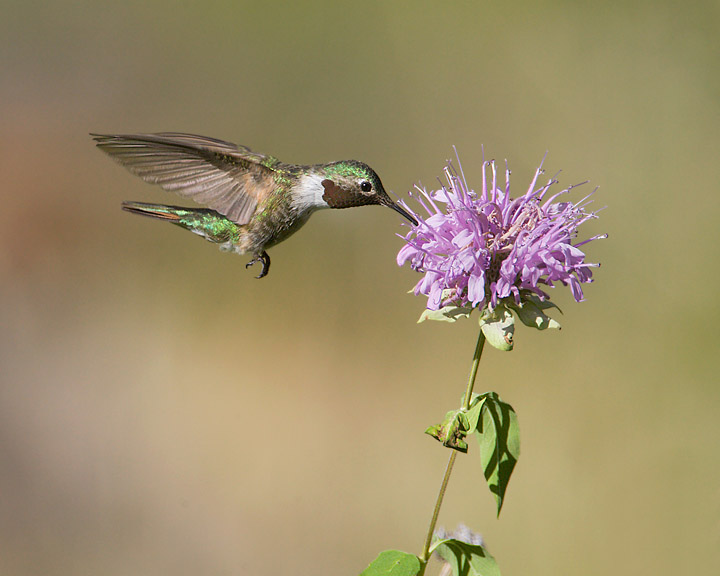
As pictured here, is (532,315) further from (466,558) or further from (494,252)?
(466,558)

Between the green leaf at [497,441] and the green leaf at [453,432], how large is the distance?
7 centimetres

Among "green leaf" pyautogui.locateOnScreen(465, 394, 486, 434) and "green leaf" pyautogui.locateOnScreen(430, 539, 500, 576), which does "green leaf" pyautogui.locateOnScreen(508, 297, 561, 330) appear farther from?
"green leaf" pyautogui.locateOnScreen(430, 539, 500, 576)

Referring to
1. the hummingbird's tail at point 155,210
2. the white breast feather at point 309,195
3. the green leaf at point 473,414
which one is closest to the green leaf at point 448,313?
the green leaf at point 473,414

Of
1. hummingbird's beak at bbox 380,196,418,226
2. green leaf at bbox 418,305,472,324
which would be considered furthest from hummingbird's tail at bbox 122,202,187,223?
green leaf at bbox 418,305,472,324

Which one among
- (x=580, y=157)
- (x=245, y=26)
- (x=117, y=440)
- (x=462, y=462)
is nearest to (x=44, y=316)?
(x=117, y=440)

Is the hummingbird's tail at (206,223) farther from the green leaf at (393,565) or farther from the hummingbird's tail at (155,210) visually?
the green leaf at (393,565)

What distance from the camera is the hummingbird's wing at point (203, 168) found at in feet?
3.40

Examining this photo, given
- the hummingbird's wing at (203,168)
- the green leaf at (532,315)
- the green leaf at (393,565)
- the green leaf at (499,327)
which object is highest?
the hummingbird's wing at (203,168)

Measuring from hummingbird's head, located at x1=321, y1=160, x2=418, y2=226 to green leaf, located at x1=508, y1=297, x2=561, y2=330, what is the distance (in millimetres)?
237

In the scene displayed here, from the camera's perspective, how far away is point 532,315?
2.95 ft

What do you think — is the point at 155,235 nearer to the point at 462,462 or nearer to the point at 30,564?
the point at 30,564

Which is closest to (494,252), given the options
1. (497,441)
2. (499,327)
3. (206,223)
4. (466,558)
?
(499,327)

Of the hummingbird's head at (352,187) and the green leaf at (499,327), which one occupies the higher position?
the hummingbird's head at (352,187)

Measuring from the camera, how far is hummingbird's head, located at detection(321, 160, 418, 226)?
105 cm
